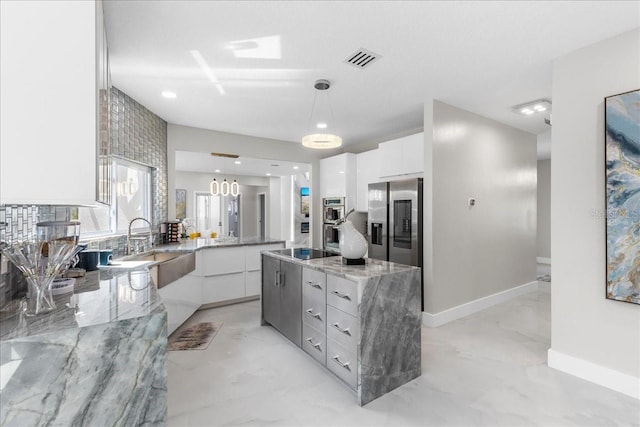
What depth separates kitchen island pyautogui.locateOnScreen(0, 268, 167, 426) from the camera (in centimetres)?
95

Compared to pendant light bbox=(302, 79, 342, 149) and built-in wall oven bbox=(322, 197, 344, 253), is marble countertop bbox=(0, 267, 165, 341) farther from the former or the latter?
built-in wall oven bbox=(322, 197, 344, 253)

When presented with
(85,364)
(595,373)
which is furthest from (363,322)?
(595,373)

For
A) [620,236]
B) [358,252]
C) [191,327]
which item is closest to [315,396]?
[358,252]

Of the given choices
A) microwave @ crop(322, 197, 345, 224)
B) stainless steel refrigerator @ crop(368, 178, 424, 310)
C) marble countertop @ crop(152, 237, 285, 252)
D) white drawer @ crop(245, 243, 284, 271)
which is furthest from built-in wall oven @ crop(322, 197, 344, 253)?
white drawer @ crop(245, 243, 284, 271)

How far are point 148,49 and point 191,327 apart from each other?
2.74m

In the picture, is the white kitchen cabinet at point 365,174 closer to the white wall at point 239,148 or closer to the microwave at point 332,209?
the microwave at point 332,209

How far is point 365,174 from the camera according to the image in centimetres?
494

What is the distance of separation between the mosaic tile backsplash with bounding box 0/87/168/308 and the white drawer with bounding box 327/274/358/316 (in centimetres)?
173

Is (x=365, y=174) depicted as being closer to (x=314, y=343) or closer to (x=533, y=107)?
(x=533, y=107)

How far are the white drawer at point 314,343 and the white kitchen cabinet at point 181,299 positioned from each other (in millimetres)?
1405

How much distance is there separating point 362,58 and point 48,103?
2.11m

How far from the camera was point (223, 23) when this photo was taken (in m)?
2.00

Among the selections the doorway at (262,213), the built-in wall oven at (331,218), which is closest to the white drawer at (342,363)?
the built-in wall oven at (331,218)

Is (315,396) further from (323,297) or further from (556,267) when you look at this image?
(556,267)
